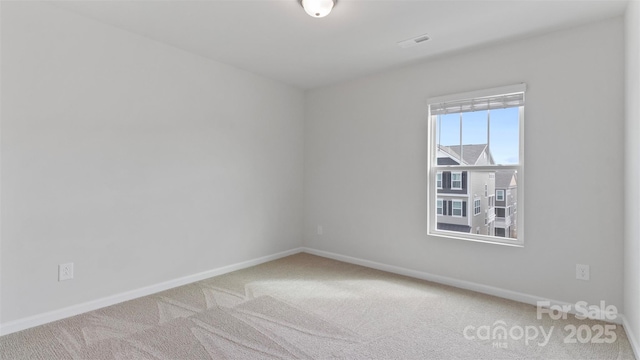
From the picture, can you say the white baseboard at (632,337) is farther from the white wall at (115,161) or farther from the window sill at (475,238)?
the white wall at (115,161)

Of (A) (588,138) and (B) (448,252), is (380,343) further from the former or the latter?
(A) (588,138)

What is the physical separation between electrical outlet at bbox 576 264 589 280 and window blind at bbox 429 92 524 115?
4.88 ft

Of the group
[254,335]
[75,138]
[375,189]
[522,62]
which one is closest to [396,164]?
[375,189]

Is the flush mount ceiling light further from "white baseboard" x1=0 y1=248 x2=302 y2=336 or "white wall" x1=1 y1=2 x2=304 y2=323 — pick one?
"white baseboard" x1=0 y1=248 x2=302 y2=336

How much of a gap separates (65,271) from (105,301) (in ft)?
1.36

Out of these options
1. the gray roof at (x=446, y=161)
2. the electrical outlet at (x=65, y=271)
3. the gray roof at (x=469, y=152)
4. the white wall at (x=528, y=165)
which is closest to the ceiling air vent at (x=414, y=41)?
the white wall at (x=528, y=165)

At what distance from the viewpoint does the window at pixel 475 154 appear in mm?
3059

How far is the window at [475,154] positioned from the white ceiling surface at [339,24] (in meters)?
0.57

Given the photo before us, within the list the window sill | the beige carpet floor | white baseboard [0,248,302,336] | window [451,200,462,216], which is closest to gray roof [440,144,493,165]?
window [451,200,462,216]

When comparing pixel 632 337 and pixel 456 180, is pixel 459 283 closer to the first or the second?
pixel 456 180

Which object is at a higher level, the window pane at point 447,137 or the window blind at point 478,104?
the window blind at point 478,104

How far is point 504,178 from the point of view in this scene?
3146mm

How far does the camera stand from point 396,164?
3.83 metres

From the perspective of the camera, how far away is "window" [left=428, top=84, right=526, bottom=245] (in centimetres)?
306
